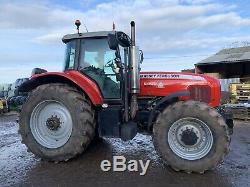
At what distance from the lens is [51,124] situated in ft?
18.9

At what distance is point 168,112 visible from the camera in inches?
204

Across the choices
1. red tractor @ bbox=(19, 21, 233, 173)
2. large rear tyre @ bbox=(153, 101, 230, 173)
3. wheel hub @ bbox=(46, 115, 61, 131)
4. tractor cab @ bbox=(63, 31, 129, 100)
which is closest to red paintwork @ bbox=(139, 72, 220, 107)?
red tractor @ bbox=(19, 21, 233, 173)

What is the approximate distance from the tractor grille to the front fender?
1651mm

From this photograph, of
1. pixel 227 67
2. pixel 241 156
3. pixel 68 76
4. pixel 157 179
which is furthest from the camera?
pixel 227 67

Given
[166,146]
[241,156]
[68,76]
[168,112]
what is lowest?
[241,156]

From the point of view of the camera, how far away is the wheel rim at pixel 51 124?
18.8ft

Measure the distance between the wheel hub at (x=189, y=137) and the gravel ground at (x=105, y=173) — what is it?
0.51m

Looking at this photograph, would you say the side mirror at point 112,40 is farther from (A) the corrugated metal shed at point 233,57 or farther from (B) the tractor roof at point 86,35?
(A) the corrugated metal shed at point 233,57

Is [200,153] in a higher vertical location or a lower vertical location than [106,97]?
lower

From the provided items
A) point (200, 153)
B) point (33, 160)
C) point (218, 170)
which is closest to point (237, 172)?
point (218, 170)

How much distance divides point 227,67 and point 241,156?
1711 cm

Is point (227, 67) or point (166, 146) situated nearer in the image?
point (166, 146)

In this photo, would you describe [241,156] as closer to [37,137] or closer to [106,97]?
[106,97]

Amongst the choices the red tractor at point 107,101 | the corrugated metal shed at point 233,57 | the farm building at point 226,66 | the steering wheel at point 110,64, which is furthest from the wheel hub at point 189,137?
the farm building at point 226,66
